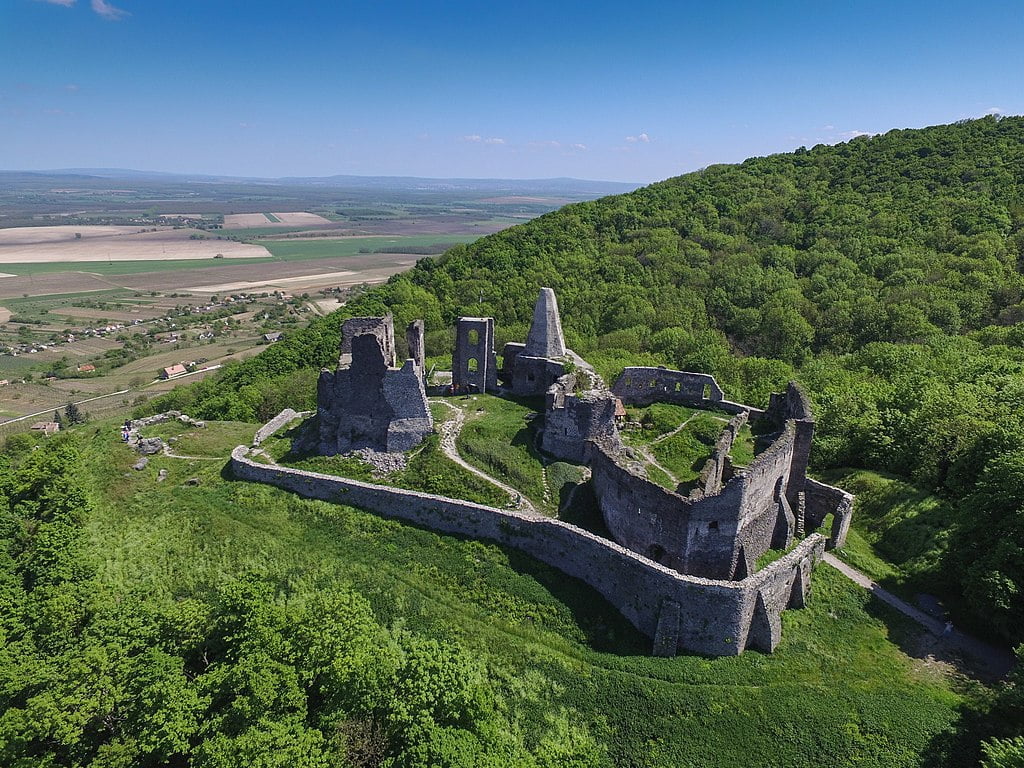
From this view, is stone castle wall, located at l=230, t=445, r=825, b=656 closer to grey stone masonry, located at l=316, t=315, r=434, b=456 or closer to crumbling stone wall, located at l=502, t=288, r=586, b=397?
grey stone masonry, located at l=316, t=315, r=434, b=456

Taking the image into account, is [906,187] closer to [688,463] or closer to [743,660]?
[688,463]


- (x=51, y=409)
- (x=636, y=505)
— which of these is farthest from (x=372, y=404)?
(x=51, y=409)

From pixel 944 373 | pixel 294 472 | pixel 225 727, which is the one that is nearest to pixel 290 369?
pixel 294 472

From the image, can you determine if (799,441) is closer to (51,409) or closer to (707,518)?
(707,518)

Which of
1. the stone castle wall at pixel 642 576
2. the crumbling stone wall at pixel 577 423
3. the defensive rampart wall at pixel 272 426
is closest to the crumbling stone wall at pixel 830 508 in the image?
the stone castle wall at pixel 642 576

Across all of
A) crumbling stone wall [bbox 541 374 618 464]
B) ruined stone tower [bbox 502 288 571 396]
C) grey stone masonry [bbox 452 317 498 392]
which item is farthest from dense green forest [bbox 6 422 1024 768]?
ruined stone tower [bbox 502 288 571 396]

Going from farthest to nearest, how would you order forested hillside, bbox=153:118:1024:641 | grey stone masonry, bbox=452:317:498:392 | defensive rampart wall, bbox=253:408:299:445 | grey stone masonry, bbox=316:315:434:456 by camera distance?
1. grey stone masonry, bbox=452:317:498:392
2. defensive rampart wall, bbox=253:408:299:445
3. forested hillside, bbox=153:118:1024:641
4. grey stone masonry, bbox=316:315:434:456
